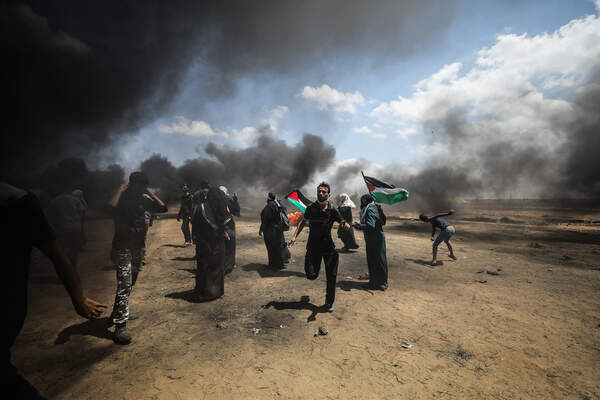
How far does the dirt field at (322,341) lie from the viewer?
287cm

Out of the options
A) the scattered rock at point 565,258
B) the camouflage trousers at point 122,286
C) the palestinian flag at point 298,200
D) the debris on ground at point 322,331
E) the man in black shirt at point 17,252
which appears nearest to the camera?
the man in black shirt at point 17,252

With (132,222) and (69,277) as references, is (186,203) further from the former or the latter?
(69,277)

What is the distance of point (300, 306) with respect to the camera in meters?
4.89

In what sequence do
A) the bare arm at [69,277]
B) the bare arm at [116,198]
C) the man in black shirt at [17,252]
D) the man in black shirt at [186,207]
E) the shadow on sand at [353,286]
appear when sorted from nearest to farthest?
the man in black shirt at [17,252] < the bare arm at [69,277] < the bare arm at [116,198] < the shadow on sand at [353,286] < the man in black shirt at [186,207]

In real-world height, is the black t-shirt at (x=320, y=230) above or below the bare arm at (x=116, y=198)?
below

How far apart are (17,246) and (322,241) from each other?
370 cm

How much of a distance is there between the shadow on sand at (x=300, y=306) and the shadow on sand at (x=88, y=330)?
2439mm

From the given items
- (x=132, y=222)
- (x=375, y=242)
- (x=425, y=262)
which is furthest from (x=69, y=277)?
(x=425, y=262)

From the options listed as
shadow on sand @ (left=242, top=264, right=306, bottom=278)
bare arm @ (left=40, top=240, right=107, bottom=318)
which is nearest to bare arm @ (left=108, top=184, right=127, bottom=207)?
bare arm @ (left=40, top=240, right=107, bottom=318)

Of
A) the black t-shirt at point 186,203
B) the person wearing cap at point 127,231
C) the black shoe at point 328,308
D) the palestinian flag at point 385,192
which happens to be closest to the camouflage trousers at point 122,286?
the person wearing cap at point 127,231

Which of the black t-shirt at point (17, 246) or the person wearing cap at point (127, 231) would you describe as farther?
the person wearing cap at point (127, 231)

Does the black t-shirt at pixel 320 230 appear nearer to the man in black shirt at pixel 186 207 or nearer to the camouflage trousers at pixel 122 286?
the camouflage trousers at pixel 122 286

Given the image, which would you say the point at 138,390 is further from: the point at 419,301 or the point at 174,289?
the point at 419,301

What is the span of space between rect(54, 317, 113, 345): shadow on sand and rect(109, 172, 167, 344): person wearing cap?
33 centimetres
